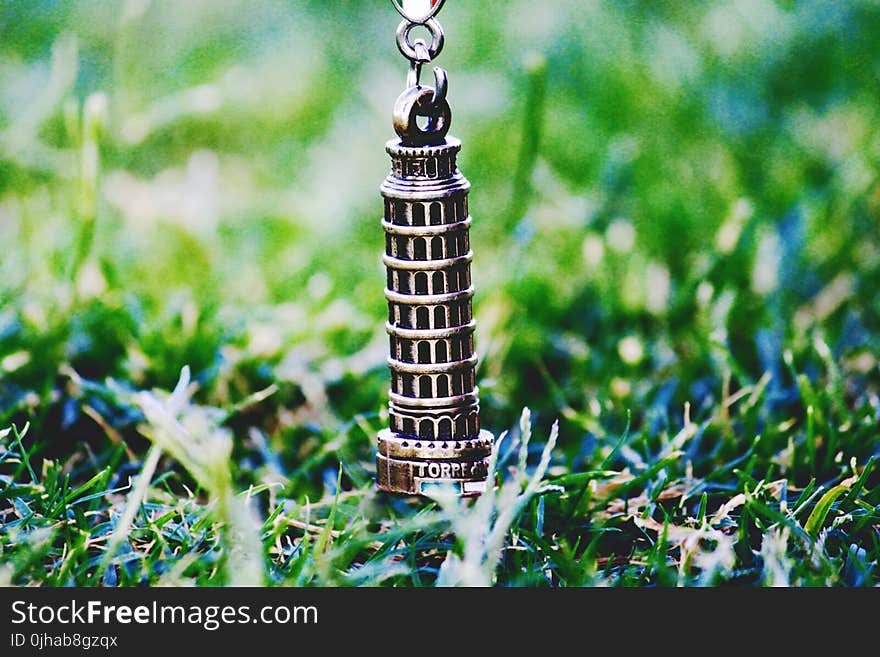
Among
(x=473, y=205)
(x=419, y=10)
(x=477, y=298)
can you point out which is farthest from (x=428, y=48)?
(x=473, y=205)

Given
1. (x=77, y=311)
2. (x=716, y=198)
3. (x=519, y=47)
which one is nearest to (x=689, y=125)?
(x=716, y=198)

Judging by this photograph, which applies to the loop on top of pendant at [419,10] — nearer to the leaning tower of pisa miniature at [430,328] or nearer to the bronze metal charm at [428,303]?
the bronze metal charm at [428,303]

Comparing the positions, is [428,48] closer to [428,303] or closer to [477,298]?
[428,303]

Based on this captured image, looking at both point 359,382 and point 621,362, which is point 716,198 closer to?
point 621,362

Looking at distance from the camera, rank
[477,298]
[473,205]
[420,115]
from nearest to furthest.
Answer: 1. [420,115]
2. [477,298]
3. [473,205]

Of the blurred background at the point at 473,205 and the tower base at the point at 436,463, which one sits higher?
the blurred background at the point at 473,205

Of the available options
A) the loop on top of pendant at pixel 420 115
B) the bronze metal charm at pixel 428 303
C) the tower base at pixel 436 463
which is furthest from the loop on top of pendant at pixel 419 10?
the tower base at pixel 436 463

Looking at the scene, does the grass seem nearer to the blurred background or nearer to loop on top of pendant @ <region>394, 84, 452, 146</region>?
the blurred background
